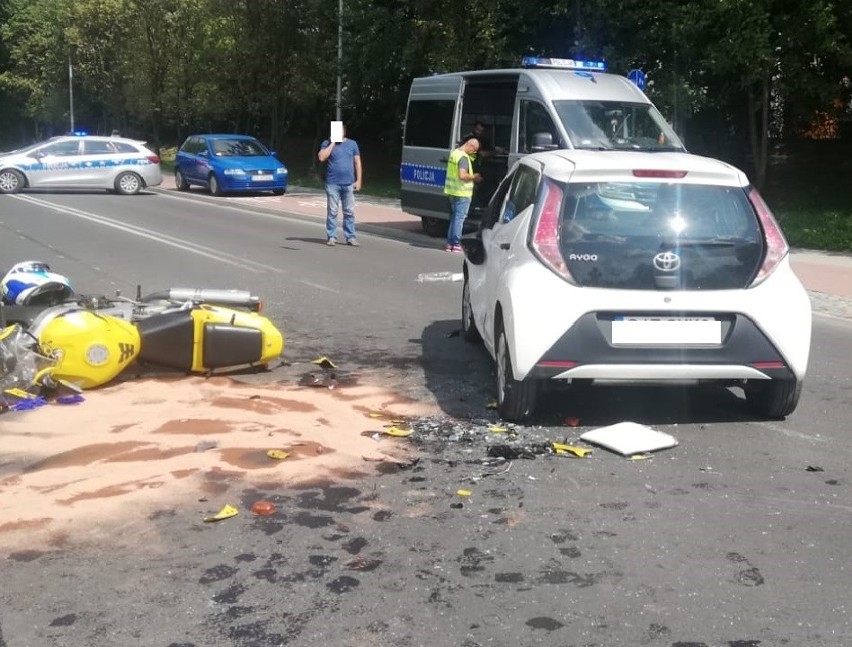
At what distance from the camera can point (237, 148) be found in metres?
29.4

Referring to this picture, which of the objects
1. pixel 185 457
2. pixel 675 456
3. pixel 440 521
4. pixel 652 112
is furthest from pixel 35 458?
pixel 652 112

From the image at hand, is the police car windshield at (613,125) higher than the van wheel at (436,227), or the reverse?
the police car windshield at (613,125)

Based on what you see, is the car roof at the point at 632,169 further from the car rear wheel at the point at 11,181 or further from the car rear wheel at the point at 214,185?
the car rear wheel at the point at 11,181

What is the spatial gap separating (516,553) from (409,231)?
15002mm

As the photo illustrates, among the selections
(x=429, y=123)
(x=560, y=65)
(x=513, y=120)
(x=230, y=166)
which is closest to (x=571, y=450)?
(x=513, y=120)

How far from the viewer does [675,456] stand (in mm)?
5766

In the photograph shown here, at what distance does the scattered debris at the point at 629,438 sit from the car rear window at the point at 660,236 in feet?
2.77

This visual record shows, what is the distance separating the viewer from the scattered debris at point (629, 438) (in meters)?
5.81

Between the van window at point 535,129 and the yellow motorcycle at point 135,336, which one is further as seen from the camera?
the van window at point 535,129

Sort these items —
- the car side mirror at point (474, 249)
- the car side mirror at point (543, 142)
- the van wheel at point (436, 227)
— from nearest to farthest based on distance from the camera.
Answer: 1. the car side mirror at point (474, 249)
2. the car side mirror at point (543, 142)
3. the van wheel at point (436, 227)

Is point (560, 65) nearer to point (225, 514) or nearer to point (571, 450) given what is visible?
point (571, 450)

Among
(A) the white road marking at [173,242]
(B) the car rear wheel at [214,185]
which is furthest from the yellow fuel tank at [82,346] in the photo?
(B) the car rear wheel at [214,185]

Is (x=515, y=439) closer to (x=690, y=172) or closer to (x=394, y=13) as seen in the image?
(x=690, y=172)

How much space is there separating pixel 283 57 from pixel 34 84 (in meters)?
37.9
